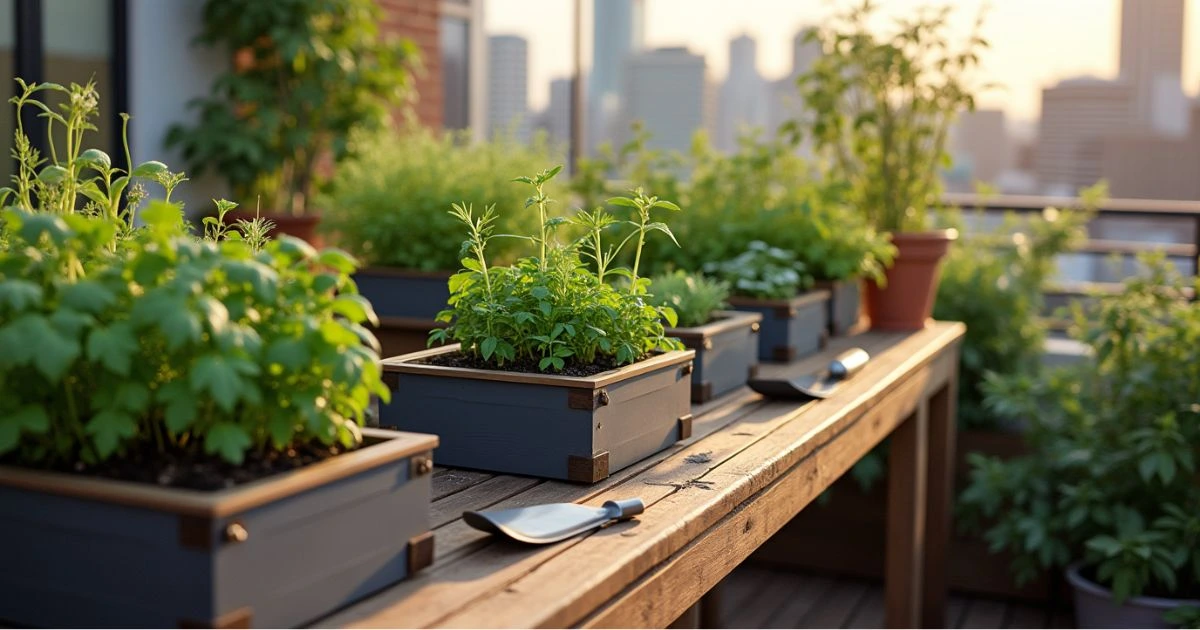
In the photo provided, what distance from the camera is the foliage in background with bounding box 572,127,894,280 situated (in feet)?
10.8

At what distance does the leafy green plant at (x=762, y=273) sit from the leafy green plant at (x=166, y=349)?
1.82 meters

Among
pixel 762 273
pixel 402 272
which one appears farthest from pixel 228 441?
pixel 762 273

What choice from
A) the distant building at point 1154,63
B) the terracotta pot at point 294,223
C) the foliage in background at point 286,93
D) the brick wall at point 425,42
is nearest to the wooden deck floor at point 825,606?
the terracotta pot at point 294,223

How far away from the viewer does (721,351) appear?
246 cm

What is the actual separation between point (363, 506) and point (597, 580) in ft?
0.86

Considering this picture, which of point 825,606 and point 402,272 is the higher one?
point 402,272

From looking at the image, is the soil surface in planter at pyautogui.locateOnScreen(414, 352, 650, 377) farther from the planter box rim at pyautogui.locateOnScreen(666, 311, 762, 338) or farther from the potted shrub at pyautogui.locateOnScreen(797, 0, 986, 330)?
the potted shrub at pyautogui.locateOnScreen(797, 0, 986, 330)

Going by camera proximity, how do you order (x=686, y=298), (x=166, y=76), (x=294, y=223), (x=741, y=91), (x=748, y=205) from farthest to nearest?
(x=741, y=91) < (x=166, y=76) < (x=294, y=223) < (x=748, y=205) < (x=686, y=298)

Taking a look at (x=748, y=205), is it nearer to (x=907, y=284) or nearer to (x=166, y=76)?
(x=907, y=284)

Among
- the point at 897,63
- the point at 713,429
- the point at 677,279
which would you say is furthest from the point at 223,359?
the point at 897,63

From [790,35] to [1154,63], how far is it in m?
2.07

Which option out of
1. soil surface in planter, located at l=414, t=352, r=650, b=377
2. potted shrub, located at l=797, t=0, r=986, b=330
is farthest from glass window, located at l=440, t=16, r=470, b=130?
soil surface in planter, located at l=414, t=352, r=650, b=377

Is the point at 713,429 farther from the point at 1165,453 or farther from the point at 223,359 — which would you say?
the point at 1165,453

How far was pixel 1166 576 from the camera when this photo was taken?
3.33 meters
